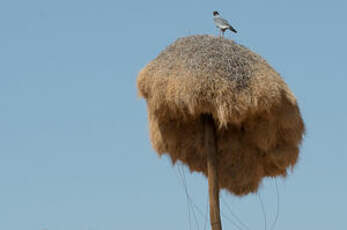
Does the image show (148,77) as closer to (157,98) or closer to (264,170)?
(157,98)

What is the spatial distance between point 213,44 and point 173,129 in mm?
1996

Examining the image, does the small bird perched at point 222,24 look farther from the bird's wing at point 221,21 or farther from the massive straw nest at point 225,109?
the massive straw nest at point 225,109

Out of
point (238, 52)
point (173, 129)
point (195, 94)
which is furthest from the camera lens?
point (173, 129)

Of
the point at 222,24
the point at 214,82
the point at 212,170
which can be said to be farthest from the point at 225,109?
the point at 222,24

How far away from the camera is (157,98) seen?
11.4m

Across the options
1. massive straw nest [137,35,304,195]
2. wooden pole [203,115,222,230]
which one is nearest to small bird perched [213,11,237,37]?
massive straw nest [137,35,304,195]

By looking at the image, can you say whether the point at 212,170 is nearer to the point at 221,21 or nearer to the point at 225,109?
the point at 225,109

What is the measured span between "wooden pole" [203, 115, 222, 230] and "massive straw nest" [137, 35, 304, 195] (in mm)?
200

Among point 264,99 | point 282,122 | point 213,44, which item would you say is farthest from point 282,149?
point 213,44

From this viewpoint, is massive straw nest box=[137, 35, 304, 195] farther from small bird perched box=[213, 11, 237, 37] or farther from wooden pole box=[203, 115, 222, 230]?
small bird perched box=[213, 11, 237, 37]

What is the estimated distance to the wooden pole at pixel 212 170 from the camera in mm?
11453

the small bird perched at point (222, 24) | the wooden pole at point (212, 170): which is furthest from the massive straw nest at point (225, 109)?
the small bird perched at point (222, 24)

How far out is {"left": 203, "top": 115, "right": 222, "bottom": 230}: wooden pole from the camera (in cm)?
1145

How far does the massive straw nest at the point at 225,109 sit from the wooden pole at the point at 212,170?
0.66 feet
